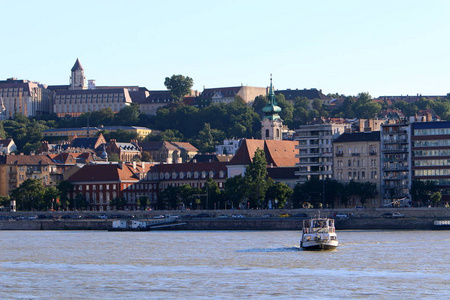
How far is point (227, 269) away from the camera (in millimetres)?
73688

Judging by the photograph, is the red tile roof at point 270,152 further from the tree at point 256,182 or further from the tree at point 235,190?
the tree at point 256,182

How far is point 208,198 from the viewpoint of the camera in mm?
159125

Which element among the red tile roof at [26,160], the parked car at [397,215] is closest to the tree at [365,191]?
the parked car at [397,215]

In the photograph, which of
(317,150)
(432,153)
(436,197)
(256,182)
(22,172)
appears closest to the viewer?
(436,197)

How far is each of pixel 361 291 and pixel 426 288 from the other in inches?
143

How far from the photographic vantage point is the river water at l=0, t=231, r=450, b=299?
205ft

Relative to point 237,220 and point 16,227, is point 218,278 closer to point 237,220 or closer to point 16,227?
point 237,220

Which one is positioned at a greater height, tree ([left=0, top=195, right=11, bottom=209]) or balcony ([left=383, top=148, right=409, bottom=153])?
balcony ([left=383, top=148, right=409, bottom=153])

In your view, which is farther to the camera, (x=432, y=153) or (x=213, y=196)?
(x=213, y=196)

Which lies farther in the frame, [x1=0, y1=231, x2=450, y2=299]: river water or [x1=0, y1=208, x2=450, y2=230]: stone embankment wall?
[x1=0, y1=208, x2=450, y2=230]: stone embankment wall

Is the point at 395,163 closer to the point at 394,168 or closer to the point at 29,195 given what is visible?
the point at 394,168

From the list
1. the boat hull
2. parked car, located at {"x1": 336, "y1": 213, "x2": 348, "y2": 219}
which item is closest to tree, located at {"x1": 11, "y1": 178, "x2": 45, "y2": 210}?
parked car, located at {"x1": 336, "y1": 213, "x2": 348, "y2": 219}

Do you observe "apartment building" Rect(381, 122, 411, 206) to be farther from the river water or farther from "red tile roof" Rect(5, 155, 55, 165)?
"red tile roof" Rect(5, 155, 55, 165)

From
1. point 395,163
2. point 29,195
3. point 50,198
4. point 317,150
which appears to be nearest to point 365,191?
point 395,163
